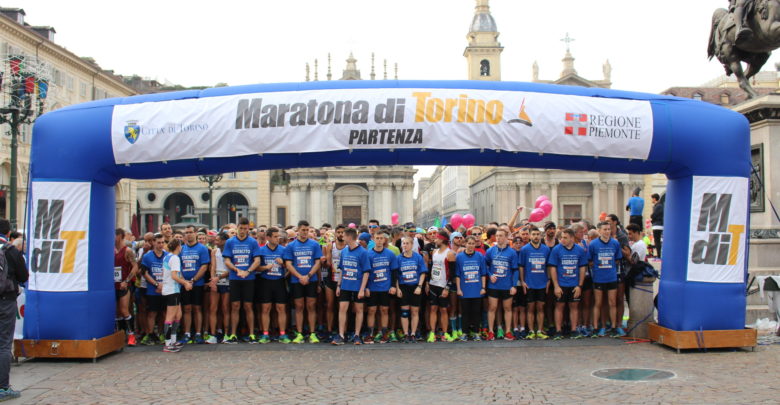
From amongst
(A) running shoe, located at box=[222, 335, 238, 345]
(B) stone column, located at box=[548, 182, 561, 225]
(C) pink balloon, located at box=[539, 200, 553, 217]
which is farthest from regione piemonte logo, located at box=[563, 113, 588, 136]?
(B) stone column, located at box=[548, 182, 561, 225]

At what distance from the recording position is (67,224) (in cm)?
890

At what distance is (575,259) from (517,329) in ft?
4.85

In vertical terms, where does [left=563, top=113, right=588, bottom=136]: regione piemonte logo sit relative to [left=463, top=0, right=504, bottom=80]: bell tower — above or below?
below

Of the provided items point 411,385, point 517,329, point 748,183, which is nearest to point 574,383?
point 411,385

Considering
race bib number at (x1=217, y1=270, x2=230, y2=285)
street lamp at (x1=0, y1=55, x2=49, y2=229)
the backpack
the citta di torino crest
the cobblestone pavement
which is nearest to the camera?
the cobblestone pavement

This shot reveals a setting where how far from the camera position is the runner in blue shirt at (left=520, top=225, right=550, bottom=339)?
412 inches

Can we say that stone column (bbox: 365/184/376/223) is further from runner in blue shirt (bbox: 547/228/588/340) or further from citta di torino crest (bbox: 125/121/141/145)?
citta di torino crest (bbox: 125/121/141/145)

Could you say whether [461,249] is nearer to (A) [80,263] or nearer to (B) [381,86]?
(B) [381,86]

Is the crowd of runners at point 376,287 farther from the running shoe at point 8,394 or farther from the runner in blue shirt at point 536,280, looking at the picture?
the running shoe at point 8,394

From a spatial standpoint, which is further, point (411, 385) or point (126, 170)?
point (126, 170)

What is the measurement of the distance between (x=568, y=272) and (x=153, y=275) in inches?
263

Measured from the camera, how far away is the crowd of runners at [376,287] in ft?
33.5

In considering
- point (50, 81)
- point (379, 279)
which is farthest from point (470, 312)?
point (50, 81)

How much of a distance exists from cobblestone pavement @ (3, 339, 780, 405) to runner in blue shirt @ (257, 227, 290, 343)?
647 mm
